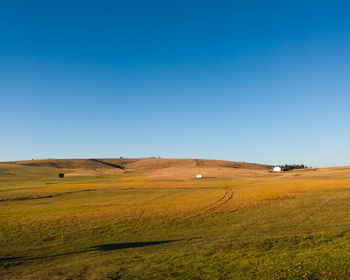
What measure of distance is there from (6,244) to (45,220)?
7711 mm

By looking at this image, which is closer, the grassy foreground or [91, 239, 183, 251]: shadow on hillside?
the grassy foreground

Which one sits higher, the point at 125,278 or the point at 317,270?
the point at 317,270

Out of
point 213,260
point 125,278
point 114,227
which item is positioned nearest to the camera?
point 125,278

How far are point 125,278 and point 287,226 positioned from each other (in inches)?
556

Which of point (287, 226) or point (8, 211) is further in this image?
point (8, 211)

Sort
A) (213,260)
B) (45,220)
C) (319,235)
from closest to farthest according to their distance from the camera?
(213,260) < (319,235) < (45,220)

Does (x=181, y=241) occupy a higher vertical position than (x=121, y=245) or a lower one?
higher

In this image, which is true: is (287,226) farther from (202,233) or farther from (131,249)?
(131,249)

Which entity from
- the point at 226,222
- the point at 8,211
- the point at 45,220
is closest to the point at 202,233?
the point at 226,222

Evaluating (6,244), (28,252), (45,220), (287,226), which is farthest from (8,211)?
(287,226)

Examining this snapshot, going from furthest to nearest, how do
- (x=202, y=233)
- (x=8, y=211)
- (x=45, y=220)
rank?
(x=8, y=211) → (x=45, y=220) → (x=202, y=233)

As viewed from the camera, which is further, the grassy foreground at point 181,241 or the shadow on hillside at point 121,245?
the shadow on hillside at point 121,245

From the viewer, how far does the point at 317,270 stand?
11.3 meters

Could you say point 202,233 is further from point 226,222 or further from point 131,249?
point 131,249
